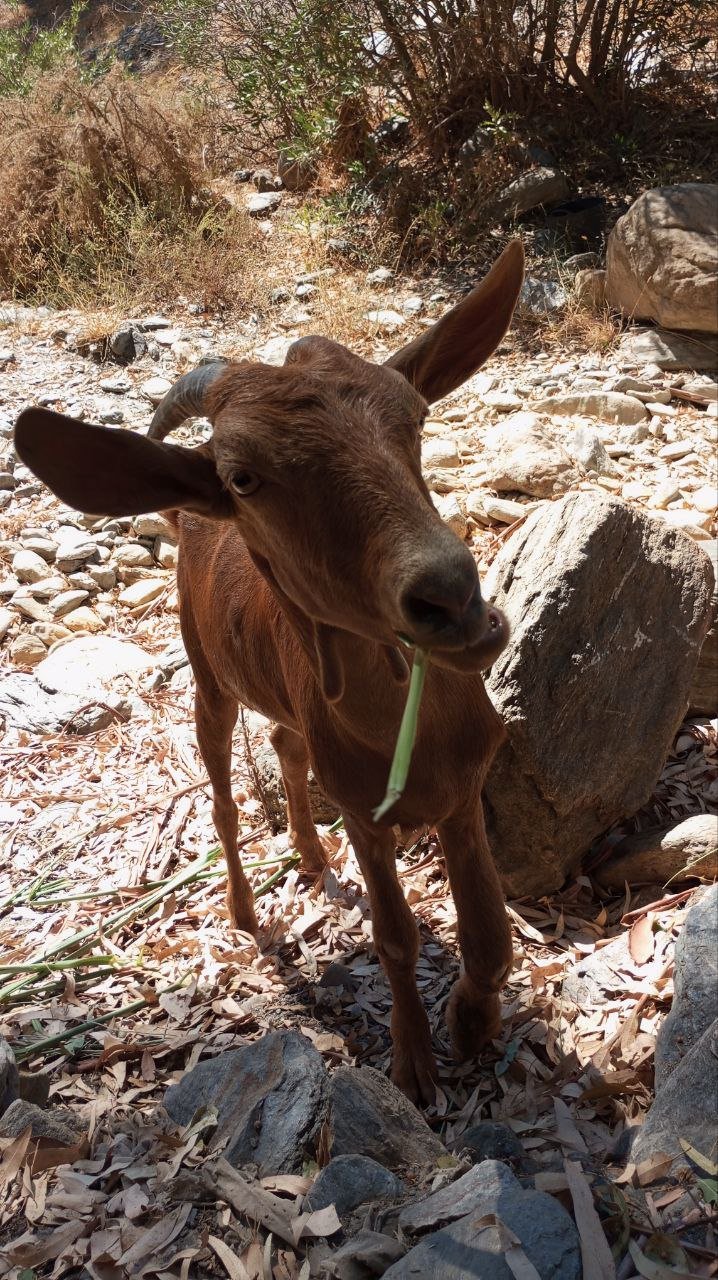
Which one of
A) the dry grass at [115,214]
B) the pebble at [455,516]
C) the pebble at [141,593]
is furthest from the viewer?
the dry grass at [115,214]

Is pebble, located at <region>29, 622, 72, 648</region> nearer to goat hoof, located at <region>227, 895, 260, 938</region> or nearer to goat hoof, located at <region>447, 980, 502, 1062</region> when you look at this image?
goat hoof, located at <region>227, 895, 260, 938</region>

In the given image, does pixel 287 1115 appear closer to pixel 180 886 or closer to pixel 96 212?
pixel 180 886

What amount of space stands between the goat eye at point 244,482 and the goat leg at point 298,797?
2028mm

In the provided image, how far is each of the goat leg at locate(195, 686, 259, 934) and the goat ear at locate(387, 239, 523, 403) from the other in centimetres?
196

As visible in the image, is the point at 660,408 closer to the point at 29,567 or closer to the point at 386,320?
the point at 386,320

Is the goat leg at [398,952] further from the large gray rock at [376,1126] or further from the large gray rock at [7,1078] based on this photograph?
the large gray rock at [7,1078]

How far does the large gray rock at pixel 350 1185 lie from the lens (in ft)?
8.10

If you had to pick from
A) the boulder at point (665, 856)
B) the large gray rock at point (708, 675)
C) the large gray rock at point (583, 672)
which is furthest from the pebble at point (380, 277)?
the boulder at point (665, 856)

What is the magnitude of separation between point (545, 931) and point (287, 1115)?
5.09ft

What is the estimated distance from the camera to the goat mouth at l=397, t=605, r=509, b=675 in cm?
208

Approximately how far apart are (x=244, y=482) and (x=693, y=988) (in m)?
1.73

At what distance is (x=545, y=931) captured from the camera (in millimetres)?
4039

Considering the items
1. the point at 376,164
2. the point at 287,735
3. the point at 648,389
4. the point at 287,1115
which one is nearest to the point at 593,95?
the point at 376,164

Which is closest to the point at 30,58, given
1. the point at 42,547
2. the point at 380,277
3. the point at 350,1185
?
the point at 380,277
